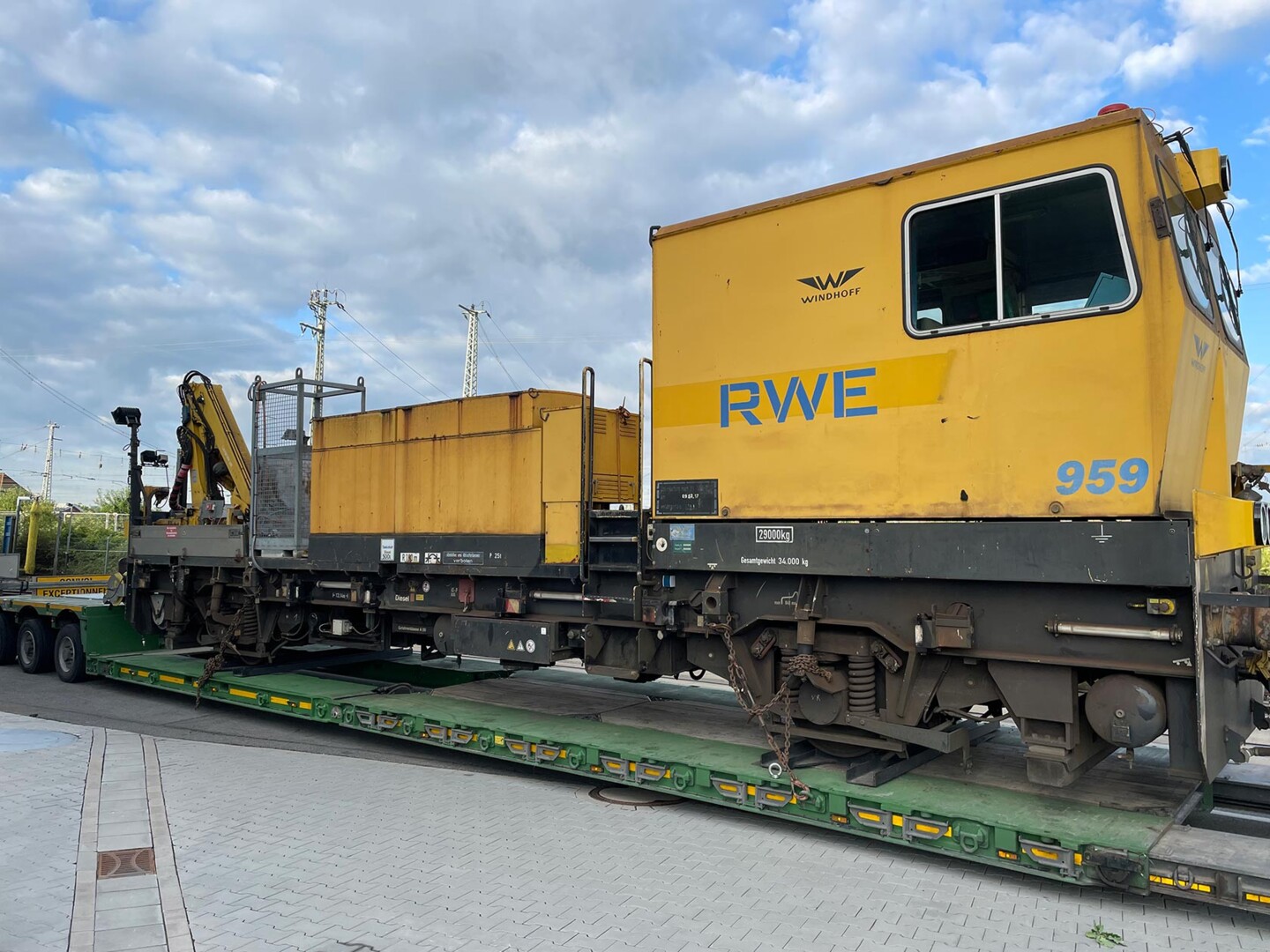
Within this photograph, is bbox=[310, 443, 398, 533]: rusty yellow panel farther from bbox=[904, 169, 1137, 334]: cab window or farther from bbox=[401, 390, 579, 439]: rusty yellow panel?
bbox=[904, 169, 1137, 334]: cab window

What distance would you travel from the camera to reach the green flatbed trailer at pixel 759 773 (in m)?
4.64

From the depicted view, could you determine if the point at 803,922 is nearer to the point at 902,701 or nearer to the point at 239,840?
the point at 902,701

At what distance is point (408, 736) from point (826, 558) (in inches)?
177

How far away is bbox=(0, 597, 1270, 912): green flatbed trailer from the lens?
183 inches

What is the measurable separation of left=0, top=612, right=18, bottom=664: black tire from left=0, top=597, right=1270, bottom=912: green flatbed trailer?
177 inches

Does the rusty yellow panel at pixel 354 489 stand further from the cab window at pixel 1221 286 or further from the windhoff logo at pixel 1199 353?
the cab window at pixel 1221 286

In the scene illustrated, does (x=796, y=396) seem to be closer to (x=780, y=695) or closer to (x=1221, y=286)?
(x=780, y=695)

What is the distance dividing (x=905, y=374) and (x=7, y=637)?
15.1 meters

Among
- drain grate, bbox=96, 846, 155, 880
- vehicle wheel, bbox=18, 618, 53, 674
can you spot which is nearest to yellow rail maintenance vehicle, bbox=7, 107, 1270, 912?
drain grate, bbox=96, 846, 155, 880

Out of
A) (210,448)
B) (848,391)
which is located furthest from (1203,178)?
(210,448)

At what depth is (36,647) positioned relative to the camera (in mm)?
13203

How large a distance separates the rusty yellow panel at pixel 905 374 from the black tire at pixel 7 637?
1297 cm

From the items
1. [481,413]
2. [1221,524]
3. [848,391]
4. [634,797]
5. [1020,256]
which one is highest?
[1020,256]

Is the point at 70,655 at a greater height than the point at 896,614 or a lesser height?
lesser
